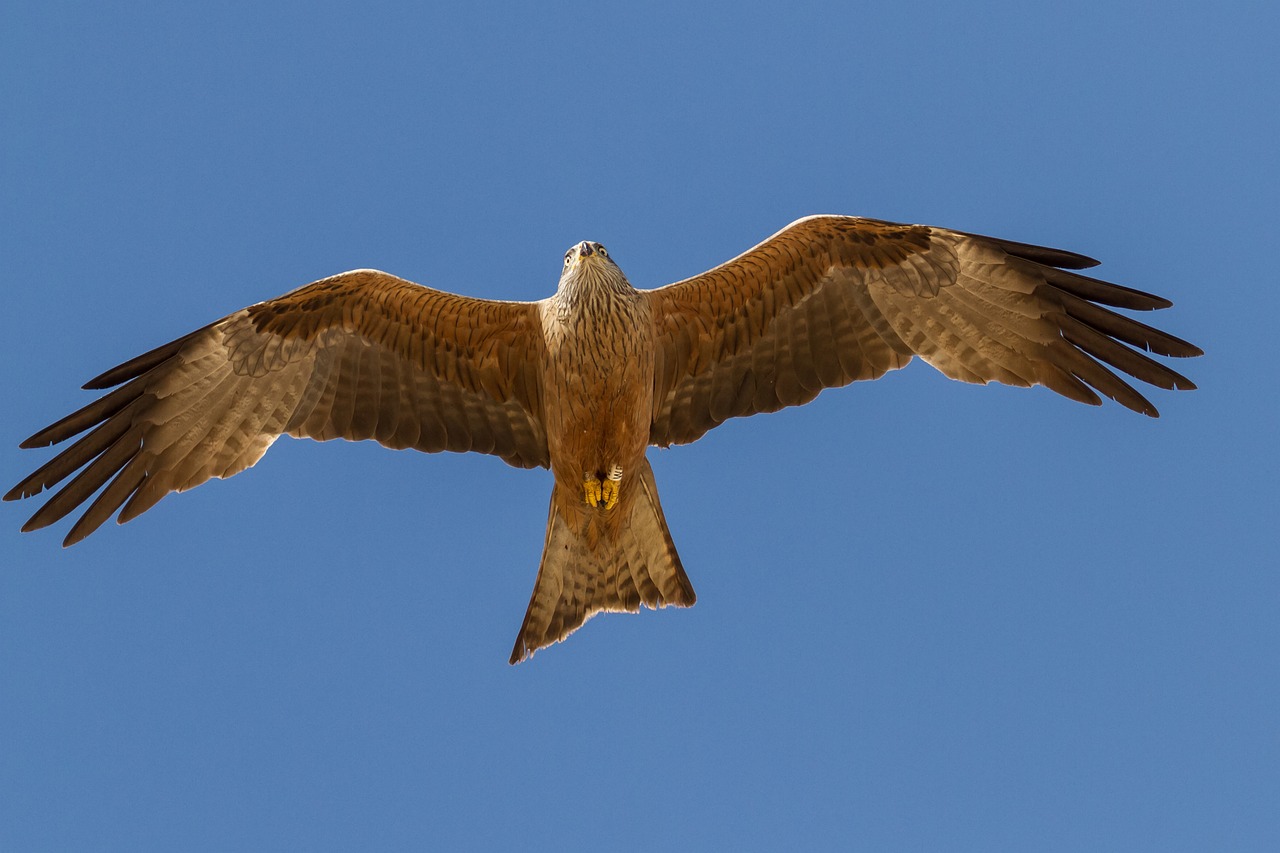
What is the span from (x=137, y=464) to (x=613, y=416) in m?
3.49

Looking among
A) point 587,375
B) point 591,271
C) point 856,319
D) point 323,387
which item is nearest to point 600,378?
point 587,375

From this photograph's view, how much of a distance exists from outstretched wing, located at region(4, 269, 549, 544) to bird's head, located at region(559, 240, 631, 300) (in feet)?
1.79

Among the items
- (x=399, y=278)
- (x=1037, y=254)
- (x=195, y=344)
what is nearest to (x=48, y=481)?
(x=195, y=344)

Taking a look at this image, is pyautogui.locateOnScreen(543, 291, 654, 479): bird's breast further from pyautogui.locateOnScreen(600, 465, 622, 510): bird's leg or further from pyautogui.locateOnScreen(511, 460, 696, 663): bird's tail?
pyautogui.locateOnScreen(511, 460, 696, 663): bird's tail

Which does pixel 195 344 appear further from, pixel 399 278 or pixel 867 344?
pixel 867 344

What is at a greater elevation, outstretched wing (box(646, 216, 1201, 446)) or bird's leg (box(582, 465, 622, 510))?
outstretched wing (box(646, 216, 1201, 446))

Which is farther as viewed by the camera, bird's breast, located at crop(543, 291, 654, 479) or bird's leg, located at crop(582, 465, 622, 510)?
bird's leg, located at crop(582, 465, 622, 510)

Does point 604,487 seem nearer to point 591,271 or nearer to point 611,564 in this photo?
point 611,564

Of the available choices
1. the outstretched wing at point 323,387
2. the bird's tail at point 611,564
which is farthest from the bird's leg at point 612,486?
the outstretched wing at point 323,387

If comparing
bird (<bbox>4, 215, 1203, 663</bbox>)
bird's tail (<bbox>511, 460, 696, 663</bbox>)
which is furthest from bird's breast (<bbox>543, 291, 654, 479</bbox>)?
bird's tail (<bbox>511, 460, 696, 663</bbox>)

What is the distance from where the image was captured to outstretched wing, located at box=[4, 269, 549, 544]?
30.8 feet

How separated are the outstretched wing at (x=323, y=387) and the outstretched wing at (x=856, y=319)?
1.20 metres

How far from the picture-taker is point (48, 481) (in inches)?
352

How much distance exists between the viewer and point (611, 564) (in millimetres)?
9719
